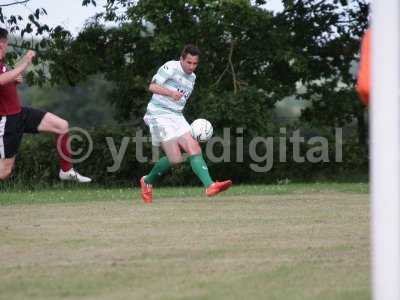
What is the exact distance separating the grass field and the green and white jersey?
1510 millimetres

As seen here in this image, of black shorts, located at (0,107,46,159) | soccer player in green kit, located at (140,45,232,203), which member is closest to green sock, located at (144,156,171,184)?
soccer player in green kit, located at (140,45,232,203)

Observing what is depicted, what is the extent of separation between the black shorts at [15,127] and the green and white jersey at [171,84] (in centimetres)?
231

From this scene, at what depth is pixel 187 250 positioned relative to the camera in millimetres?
8391

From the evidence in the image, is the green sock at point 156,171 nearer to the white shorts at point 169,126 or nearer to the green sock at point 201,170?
the white shorts at point 169,126

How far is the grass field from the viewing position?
654 centimetres

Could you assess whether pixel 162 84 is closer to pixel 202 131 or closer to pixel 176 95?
pixel 176 95

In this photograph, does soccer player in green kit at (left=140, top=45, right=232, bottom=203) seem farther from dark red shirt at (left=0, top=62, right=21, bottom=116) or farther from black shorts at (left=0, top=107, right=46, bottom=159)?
dark red shirt at (left=0, top=62, right=21, bottom=116)

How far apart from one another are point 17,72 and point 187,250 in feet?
13.2

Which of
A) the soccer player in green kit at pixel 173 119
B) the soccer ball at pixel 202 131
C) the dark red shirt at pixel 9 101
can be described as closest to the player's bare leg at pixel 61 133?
the dark red shirt at pixel 9 101

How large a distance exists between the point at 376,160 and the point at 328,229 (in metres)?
4.92

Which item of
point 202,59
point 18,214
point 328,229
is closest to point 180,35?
point 202,59

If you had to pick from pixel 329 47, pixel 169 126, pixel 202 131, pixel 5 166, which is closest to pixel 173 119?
pixel 169 126

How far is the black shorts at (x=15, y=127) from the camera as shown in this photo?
12195 millimetres

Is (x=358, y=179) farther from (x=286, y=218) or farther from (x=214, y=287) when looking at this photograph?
(x=214, y=287)
